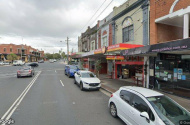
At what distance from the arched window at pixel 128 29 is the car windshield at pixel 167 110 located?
9554mm

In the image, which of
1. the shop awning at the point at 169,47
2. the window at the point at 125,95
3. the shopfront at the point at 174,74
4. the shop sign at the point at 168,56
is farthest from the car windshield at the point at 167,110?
the shopfront at the point at 174,74

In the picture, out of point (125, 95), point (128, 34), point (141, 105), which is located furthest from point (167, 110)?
point (128, 34)

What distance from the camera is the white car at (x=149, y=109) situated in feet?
10.8

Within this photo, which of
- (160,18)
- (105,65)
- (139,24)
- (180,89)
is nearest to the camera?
(180,89)

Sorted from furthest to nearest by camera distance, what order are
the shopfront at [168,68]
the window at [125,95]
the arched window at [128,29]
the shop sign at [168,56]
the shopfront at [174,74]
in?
the arched window at [128,29], the shopfront at [174,74], the shop sign at [168,56], the shopfront at [168,68], the window at [125,95]

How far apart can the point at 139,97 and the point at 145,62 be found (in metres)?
6.92

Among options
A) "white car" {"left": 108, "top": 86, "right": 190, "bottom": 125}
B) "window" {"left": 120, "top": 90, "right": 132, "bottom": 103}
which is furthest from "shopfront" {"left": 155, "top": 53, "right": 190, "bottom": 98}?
"white car" {"left": 108, "top": 86, "right": 190, "bottom": 125}

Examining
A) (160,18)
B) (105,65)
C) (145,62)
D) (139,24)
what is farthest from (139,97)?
(105,65)

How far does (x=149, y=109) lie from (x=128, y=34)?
10.8m

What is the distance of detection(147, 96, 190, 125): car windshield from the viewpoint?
3250 millimetres

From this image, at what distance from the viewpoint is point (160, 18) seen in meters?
8.97

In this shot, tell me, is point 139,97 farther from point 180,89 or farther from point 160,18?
point 160,18

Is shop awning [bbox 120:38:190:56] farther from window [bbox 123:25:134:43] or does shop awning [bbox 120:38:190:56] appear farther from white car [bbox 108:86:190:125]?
window [bbox 123:25:134:43]

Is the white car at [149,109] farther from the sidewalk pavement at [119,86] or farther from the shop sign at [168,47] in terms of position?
the sidewalk pavement at [119,86]
